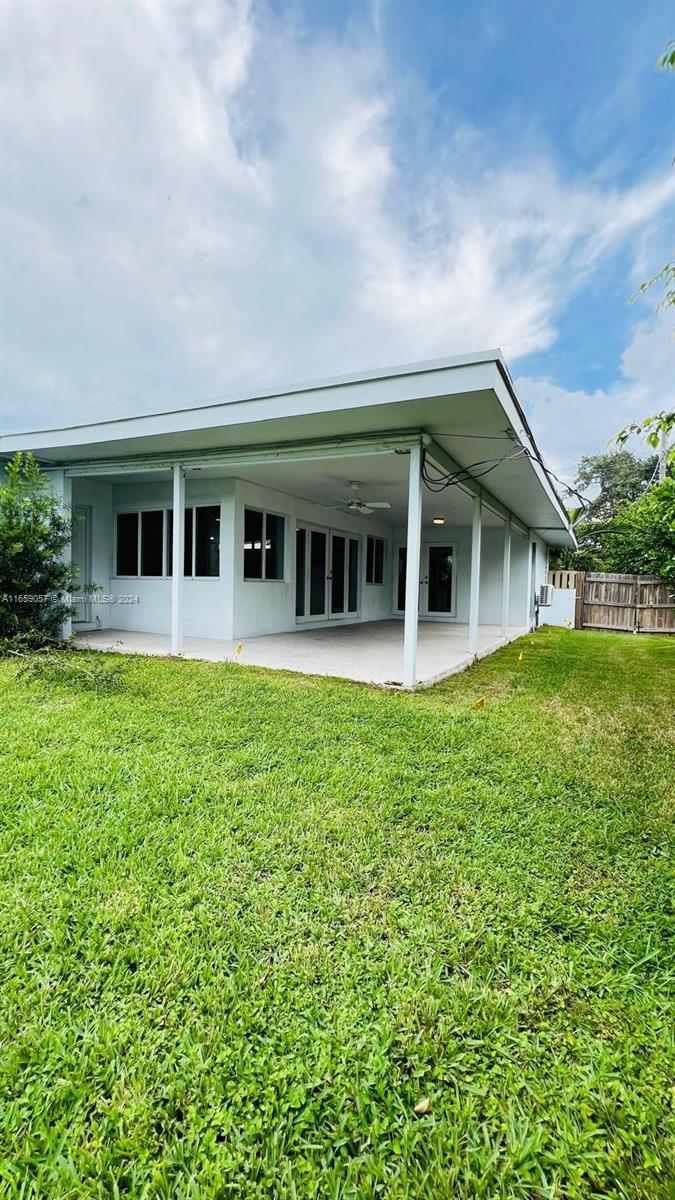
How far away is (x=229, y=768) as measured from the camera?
3232 mm

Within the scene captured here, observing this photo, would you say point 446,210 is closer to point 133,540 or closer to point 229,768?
point 133,540

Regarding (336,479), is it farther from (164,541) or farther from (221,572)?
(164,541)

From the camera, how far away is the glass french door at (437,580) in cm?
1386

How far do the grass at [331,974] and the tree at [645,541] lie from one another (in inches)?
189

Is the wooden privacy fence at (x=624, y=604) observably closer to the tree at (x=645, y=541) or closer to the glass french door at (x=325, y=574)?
the tree at (x=645, y=541)

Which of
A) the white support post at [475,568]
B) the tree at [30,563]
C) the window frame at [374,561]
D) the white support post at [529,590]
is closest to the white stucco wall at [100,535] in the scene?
the tree at [30,563]

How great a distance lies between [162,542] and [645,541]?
11.0 m

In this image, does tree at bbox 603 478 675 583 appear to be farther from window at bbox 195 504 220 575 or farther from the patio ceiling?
window at bbox 195 504 220 575

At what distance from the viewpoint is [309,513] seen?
10367 mm

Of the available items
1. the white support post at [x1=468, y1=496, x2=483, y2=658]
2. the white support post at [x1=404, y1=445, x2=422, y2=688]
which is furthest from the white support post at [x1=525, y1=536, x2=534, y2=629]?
the white support post at [x1=404, y1=445, x2=422, y2=688]

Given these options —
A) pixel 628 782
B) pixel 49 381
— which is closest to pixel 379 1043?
pixel 628 782

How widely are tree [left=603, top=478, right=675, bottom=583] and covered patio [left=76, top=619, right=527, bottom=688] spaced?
297cm

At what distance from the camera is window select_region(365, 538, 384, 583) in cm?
1312

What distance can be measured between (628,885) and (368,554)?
1119 cm
